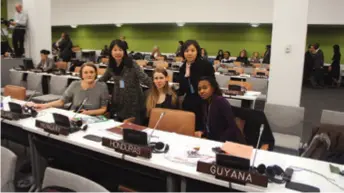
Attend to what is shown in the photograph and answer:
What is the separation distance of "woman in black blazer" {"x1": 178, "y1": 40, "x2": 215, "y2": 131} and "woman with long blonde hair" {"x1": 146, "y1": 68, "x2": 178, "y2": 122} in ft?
0.66

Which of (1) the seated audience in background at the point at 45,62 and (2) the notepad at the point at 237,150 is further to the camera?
(1) the seated audience in background at the point at 45,62

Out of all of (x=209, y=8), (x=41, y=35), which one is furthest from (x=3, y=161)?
(x=209, y=8)

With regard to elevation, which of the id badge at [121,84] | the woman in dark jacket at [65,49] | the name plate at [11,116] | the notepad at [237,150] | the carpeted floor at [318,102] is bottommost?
the carpeted floor at [318,102]

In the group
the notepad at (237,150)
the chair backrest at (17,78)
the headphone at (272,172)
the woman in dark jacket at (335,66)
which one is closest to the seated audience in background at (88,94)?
the notepad at (237,150)

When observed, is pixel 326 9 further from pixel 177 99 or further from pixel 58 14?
pixel 58 14

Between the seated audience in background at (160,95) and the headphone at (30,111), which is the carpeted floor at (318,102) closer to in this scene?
the seated audience in background at (160,95)

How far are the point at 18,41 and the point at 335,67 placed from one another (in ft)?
34.5

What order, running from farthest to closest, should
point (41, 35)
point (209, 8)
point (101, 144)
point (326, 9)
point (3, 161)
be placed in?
point (209, 8), point (326, 9), point (41, 35), point (101, 144), point (3, 161)

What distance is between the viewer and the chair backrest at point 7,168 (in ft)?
5.85

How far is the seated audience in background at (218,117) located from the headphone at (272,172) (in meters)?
0.82

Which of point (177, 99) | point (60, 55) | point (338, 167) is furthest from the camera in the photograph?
point (60, 55)

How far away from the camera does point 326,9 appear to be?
32.5ft

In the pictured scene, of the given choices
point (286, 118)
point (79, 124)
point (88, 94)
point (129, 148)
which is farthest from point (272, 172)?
point (88, 94)

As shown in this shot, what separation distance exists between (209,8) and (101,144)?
986 cm
